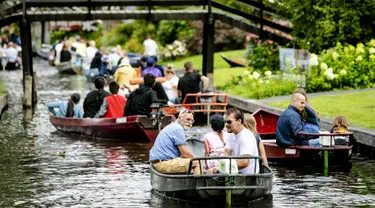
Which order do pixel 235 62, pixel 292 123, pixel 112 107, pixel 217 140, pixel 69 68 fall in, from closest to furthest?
pixel 217 140
pixel 292 123
pixel 112 107
pixel 235 62
pixel 69 68

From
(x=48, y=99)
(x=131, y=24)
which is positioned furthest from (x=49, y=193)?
(x=131, y=24)

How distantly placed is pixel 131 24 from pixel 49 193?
45019 millimetres

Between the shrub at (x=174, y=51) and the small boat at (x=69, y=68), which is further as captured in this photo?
the shrub at (x=174, y=51)

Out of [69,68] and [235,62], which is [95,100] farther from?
[69,68]

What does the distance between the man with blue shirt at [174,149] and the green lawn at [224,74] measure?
19.4 meters

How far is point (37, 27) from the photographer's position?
79.6 m

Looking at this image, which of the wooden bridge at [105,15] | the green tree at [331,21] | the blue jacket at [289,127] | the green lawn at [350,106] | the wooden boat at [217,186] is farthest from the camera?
the wooden bridge at [105,15]

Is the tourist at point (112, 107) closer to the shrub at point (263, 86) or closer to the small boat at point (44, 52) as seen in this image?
the shrub at point (263, 86)

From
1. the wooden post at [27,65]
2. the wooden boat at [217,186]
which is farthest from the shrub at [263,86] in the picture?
the wooden boat at [217,186]

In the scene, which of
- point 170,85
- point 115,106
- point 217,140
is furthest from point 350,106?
point 217,140

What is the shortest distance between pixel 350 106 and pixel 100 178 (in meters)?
8.71

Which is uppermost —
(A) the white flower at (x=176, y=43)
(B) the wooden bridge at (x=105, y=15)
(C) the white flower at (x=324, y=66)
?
(B) the wooden bridge at (x=105, y=15)

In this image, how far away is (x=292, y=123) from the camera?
20188 mm

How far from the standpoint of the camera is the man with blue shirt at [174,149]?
1681 cm
